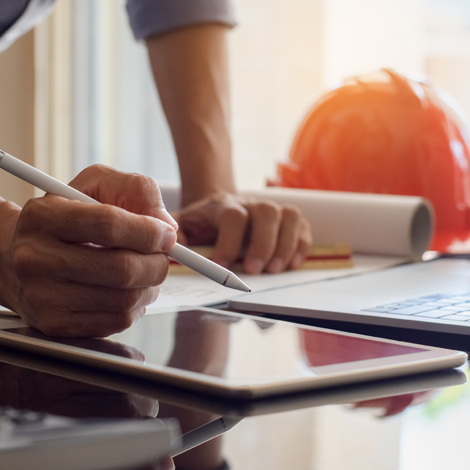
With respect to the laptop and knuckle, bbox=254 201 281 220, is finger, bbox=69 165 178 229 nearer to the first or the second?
the laptop

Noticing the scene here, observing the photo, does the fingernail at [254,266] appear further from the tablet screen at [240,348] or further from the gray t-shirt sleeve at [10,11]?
the gray t-shirt sleeve at [10,11]

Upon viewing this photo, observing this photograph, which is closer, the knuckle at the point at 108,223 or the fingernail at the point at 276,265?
the knuckle at the point at 108,223

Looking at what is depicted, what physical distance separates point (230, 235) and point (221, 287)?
0.14m

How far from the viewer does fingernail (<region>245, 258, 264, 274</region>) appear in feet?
2.56

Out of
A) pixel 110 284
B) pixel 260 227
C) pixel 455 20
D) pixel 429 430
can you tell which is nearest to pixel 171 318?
pixel 110 284

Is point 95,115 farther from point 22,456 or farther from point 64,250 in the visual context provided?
point 22,456

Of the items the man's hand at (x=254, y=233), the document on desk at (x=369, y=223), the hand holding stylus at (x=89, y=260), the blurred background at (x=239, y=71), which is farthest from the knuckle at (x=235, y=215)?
the blurred background at (x=239, y=71)

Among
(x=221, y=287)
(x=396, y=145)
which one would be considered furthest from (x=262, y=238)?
(x=396, y=145)

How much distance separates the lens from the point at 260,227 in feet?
2.61

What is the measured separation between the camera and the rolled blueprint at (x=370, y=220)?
3.13ft

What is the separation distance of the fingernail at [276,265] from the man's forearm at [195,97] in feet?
0.72

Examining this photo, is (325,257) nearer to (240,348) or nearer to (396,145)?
(396,145)

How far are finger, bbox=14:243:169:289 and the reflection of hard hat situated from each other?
0.73 meters

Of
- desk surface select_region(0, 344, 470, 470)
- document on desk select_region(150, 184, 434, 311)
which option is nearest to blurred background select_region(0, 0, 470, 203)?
document on desk select_region(150, 184, 434, 311)
